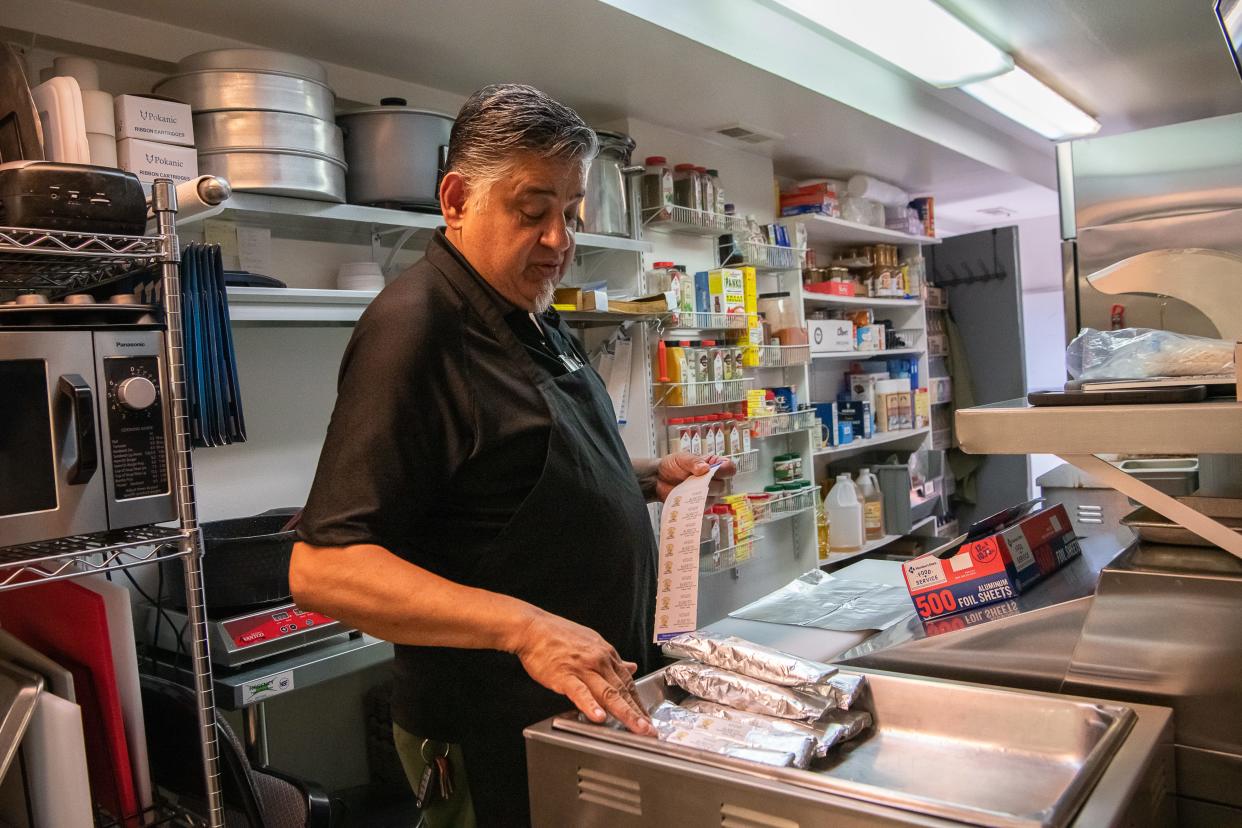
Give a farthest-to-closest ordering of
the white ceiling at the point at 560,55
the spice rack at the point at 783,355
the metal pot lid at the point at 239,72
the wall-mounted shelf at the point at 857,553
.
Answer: the wall-mounted shelf at the point at 857,553
the spice rack at the point at 783,355
the white ceiling at the point at 560,55
the metal pot lid at the point at 239,72

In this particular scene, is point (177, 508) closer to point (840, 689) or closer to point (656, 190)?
point (840, 689)

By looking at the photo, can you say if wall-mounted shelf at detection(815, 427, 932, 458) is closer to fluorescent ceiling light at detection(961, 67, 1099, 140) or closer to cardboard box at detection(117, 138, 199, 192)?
fluorescent ceiling light at detection(961, 67, 1099, 140)

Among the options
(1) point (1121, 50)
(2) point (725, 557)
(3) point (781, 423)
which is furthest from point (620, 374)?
(1) point (1121, 50)

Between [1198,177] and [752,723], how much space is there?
242 centimetres

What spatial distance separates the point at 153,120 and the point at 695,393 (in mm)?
1928

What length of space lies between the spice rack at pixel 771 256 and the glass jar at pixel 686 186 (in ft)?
1.26

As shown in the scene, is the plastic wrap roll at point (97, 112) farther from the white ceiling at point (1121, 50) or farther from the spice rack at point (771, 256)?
the white ceiling at point (1121, 50)

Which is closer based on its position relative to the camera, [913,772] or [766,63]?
[913,772]

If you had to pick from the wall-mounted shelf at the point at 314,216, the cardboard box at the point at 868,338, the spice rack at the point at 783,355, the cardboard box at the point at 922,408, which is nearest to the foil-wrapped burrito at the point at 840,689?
the wall-mounted shelf at the point at 314,216

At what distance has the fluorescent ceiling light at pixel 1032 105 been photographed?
3816 millimetres

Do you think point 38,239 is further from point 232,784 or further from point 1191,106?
point 1191,106

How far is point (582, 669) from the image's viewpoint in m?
0.99

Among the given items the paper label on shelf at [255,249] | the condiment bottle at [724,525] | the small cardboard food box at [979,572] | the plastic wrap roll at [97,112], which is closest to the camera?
the small cardboard food box at [979,572]

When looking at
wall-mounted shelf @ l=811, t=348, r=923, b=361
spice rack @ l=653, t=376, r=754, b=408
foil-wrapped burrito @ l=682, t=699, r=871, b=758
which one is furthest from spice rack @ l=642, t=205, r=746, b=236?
foil-wrapped burrito @ l=682, t=699, r=871, b=758
